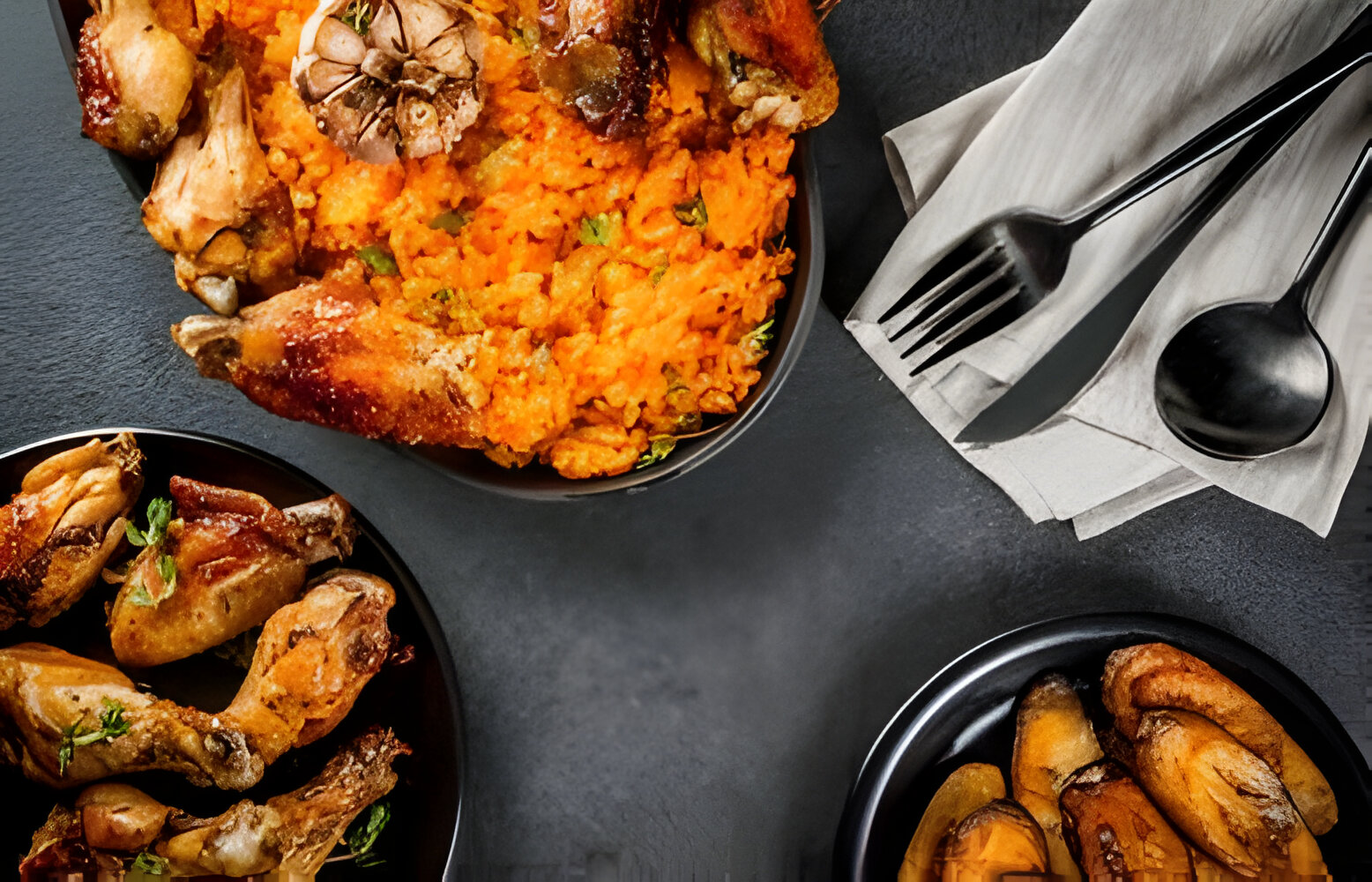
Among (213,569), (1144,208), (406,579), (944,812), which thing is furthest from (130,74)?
(944,812)

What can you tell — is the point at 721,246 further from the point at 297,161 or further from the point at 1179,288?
the point at 1179,288

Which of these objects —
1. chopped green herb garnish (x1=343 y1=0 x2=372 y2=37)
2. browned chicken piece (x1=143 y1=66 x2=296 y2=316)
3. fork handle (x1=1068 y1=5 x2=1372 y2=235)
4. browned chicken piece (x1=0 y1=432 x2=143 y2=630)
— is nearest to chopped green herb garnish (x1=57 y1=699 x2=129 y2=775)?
browned chicken piece (x1=0 y1=432 x2=143 y2=630)

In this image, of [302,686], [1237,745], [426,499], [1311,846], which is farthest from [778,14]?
[1311,846]

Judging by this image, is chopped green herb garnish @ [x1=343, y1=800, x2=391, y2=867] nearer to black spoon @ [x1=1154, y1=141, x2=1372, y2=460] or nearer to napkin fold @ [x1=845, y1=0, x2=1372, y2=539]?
napkin fold @ [x1=845, y1=0, x2=1372, y2=539]

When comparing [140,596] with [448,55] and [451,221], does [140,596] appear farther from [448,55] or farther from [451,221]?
[448,55]

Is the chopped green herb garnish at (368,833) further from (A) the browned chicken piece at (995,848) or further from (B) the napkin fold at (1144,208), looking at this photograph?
(B) the napkin fold at (1144,208)

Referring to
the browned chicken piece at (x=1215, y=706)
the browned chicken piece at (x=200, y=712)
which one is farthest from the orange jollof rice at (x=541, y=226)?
the browned chicken piece at (x=1215, y=706)
